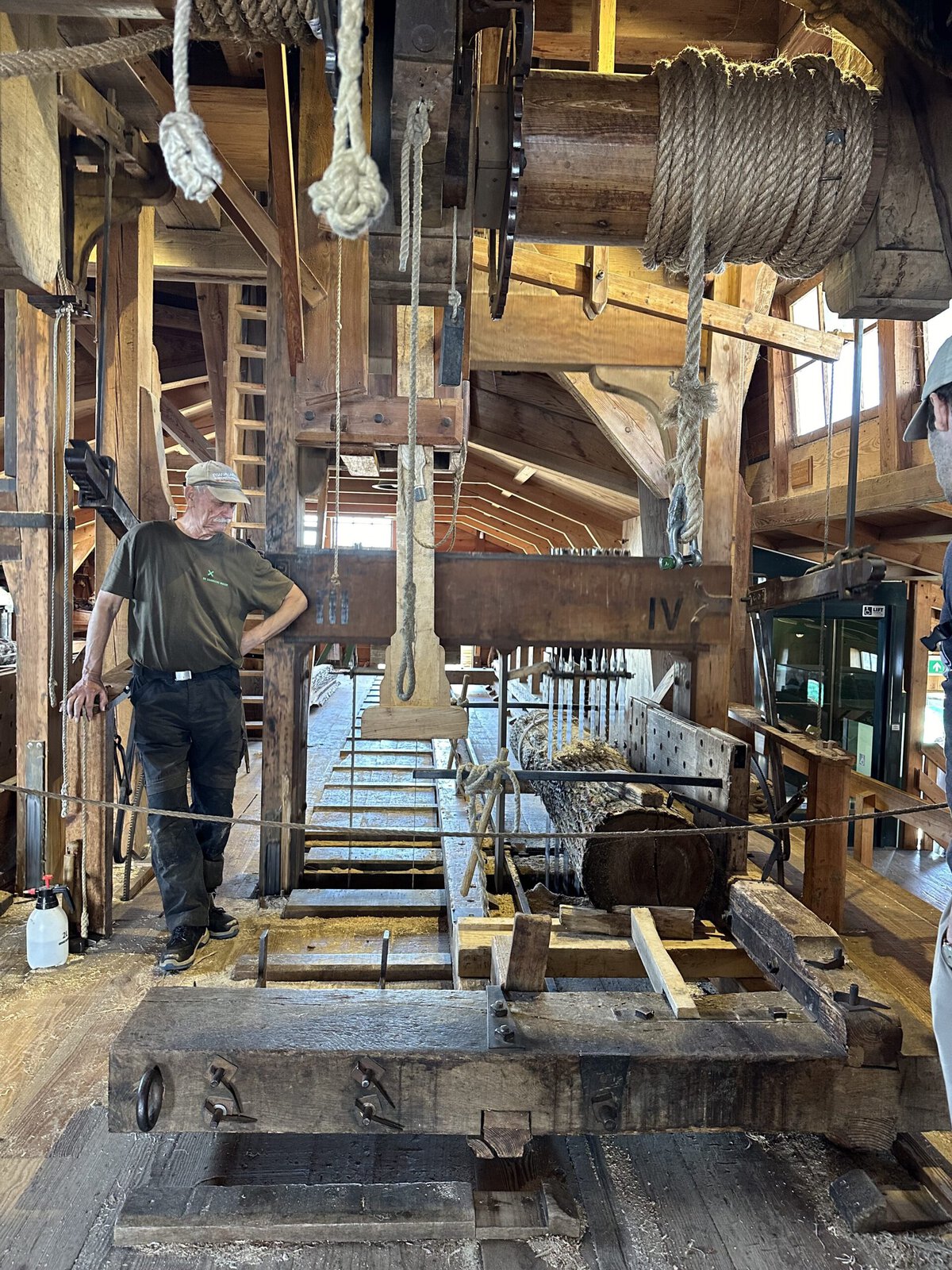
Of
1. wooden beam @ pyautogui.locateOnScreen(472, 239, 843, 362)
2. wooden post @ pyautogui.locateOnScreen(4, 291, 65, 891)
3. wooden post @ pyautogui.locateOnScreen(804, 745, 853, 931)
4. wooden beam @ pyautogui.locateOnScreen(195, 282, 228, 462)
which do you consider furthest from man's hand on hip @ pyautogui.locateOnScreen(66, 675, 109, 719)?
wooden beam @ pyautogui.locateOnScreen(195, 282, 228, 462)

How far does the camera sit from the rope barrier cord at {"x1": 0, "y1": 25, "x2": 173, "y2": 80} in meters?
1.22

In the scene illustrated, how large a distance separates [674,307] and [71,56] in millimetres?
2564

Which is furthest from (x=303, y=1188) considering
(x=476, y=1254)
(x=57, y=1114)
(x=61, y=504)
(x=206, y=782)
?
(x=61, y=504)

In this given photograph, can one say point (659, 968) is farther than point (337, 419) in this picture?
No

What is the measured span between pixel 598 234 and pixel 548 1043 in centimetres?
159

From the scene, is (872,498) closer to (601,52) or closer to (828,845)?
(828,845)

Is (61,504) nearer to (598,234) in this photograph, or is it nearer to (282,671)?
(282,671)

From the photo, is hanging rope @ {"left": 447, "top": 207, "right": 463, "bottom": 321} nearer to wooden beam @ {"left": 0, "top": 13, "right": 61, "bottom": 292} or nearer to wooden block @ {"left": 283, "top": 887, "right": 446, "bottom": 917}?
wooden beam @ {"left": 0, "top": 13, "right": 61, "bottom": 292}

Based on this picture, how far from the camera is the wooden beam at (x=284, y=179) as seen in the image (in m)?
2.18

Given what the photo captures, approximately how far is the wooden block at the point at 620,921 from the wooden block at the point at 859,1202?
84 cm

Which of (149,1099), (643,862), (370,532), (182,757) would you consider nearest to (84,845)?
(182,757)

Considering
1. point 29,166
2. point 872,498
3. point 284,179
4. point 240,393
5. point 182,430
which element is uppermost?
point 182,430

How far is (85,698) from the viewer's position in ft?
8.78

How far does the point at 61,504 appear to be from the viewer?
10.4 feet
